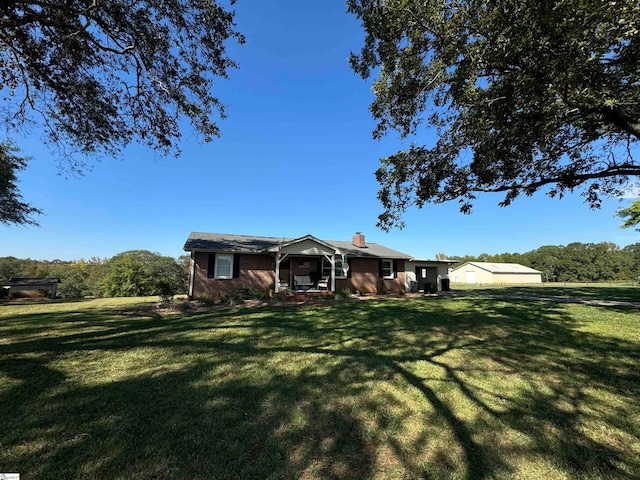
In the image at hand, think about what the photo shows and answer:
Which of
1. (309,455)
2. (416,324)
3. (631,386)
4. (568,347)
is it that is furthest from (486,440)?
(416,324)

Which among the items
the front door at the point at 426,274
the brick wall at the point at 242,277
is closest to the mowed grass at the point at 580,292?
the front door at the point at 426,274

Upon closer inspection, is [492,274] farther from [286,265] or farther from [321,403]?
[321,403]

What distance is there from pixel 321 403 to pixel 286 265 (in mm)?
15171

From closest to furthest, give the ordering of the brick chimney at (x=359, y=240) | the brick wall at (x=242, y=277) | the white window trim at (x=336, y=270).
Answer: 1. the brick wall at (x=242, y=277)
2. the white window trim at (x=336, y=270)
3. the brick chimney at (x=359, y=240)

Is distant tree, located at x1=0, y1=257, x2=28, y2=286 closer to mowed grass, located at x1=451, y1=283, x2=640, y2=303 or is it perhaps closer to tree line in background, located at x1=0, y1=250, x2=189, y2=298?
tree line in background, located at x1=0, y1=250, x2=189, y2=298

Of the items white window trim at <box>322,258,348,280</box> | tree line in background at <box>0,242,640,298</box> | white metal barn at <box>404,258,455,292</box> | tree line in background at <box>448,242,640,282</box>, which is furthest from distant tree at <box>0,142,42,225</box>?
tree line in background at <box>448,242,640,282</box>

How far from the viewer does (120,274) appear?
3322 cm

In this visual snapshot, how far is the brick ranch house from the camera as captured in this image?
15195 millimetres

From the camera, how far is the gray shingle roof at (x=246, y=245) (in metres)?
15.3

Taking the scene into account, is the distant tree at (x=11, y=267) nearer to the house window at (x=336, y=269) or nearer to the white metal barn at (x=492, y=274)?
the house window at (x=336, y=269)

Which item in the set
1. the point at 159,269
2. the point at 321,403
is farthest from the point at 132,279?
the point at 321,403

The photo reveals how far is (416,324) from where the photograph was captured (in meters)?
8.40

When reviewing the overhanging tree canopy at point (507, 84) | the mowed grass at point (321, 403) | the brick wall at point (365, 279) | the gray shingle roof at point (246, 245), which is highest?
the overhanging tree canopy at point (507, 84)

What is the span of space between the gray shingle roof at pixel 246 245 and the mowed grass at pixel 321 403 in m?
8.08
